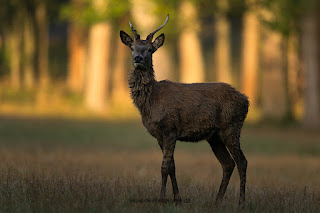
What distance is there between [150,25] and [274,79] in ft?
19.6

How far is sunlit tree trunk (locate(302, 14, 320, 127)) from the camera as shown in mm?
27516

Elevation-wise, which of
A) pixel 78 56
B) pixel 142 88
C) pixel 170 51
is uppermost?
pixel 78 56

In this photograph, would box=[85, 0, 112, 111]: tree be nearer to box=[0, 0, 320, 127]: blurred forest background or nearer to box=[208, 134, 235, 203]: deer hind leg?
box=[0, 0, 320, 127]: blurred forest background

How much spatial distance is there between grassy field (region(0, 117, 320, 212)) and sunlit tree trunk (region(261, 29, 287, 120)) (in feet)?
5.72

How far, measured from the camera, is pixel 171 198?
10406 mm

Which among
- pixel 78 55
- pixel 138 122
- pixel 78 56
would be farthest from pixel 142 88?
pixel 78 56

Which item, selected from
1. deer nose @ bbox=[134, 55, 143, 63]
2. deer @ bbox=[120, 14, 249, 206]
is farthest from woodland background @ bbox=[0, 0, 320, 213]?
deer nose @ bbox=[134, 55, 143, 63]

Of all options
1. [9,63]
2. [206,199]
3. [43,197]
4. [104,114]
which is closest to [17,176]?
[43,197]

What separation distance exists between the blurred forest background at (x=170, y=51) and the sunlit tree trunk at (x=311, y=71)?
39 millimetres

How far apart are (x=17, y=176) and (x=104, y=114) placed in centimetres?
2594

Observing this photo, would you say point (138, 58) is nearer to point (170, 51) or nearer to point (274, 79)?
point (274, 79)

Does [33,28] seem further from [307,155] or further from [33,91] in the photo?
[307,155]

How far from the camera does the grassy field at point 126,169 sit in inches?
369

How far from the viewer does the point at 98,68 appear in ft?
132
